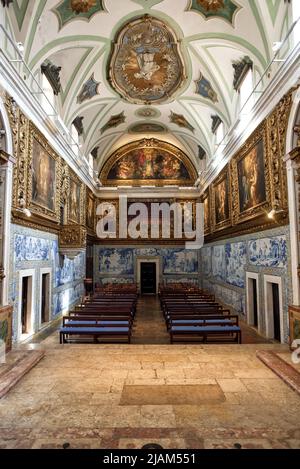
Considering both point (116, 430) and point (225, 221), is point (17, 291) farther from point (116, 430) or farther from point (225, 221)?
point (225, 221)

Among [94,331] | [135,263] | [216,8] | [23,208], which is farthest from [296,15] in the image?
[135,263]

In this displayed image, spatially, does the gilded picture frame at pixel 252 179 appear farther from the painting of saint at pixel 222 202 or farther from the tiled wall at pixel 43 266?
the tiled wall at pixel 43 266

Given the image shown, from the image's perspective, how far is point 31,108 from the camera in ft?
32.9

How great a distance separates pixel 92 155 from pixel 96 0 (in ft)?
40.1

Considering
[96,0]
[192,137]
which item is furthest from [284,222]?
[192,137]

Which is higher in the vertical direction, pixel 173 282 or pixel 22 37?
pixel 22 37

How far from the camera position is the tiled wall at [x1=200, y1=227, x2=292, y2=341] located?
8820 mm

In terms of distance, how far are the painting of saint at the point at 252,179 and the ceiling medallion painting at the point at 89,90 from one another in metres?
7.28

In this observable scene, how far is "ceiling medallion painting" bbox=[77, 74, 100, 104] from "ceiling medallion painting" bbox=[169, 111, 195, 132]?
5180 millimetres

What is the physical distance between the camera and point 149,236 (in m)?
22.7

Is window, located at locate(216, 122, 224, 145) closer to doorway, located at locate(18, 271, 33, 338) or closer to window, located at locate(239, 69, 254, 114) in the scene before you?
window, located at locate(239, 69, 254, 114)

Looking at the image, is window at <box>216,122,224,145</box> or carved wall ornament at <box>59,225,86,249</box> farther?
window at <box>216,122,224,145</box>

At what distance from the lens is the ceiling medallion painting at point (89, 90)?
13656 millimetres

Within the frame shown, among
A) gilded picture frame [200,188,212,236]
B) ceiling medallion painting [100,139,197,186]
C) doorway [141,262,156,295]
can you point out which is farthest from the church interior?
doorway [141,262,156,295]
